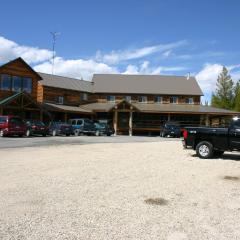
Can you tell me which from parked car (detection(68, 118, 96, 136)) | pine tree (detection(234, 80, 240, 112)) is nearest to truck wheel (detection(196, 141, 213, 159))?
parked car (detection(68, 118, 96, 136))

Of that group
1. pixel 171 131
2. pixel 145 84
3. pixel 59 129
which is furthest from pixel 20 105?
pixel 145 84

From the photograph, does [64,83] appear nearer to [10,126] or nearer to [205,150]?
[10,126]

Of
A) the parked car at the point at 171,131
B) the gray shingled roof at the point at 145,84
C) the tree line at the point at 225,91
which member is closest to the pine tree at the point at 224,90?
the tree line at the point at 225,91

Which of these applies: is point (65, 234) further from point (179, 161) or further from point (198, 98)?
point (198, 98)

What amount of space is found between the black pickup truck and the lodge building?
26.1 m

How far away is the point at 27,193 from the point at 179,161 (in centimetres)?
817

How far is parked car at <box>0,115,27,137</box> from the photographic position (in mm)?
31172

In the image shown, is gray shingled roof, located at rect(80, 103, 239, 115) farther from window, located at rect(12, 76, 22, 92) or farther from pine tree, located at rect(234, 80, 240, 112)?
Answer: pine tree, located at rect(234, 80, 240, 112)

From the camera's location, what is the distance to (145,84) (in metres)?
59.0

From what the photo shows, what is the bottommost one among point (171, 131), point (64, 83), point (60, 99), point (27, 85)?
point (171, 131)

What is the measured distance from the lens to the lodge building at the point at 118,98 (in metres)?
43.4

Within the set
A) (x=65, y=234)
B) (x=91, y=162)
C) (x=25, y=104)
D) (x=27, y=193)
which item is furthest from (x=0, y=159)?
(x=25, y=104)

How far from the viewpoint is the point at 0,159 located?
14727 millimetres

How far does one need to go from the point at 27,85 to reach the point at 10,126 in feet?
41.1
